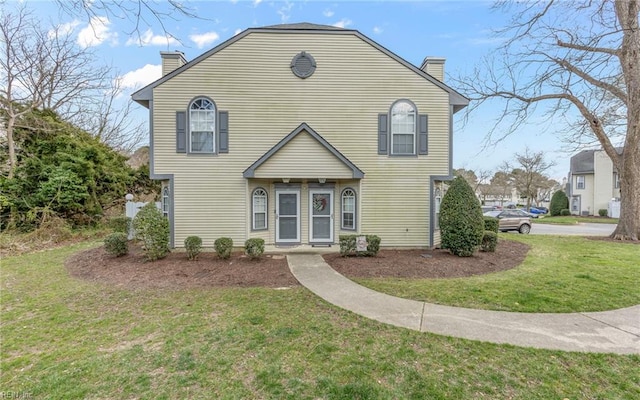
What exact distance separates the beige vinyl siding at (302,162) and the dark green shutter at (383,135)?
153 cm

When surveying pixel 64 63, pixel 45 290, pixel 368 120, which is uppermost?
pixel 64 63

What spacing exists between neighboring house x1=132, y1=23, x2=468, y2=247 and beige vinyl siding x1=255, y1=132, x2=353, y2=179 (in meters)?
0.03

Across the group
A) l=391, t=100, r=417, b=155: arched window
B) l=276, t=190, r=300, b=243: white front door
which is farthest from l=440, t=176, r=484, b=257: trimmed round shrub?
l=276, t=190, r=300, b=243: white front door

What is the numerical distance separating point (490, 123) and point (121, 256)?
15.7 meters

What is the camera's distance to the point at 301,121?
977 centimetres

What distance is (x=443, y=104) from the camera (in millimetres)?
9844

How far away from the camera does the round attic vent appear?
380 inches

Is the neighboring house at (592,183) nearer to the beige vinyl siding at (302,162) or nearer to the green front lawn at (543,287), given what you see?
the green front lawn at (543,287)

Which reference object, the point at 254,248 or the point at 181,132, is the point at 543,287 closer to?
the point at 254,248

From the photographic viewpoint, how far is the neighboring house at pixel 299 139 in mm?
9367

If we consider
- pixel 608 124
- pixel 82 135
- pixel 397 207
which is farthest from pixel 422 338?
pixel 82 135

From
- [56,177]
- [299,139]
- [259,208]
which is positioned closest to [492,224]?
[299,139]

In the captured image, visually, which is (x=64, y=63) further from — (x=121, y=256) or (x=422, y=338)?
(x=422, y=338)

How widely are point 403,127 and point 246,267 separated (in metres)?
6.87
